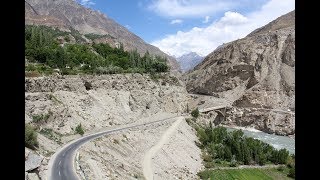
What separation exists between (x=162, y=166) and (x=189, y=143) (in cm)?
1763

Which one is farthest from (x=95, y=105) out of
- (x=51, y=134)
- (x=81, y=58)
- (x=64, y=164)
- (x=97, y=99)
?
(x=64, y=164)

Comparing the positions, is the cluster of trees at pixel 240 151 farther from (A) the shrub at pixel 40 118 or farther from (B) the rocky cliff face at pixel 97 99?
(A) the shrub at pixel 40 118

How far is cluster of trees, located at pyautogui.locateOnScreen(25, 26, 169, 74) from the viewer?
208ft

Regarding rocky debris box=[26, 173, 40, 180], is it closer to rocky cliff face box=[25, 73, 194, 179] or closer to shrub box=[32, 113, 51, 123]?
rocky cliff face box=[25, 73, 194, 179]

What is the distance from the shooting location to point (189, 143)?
60.0 meters

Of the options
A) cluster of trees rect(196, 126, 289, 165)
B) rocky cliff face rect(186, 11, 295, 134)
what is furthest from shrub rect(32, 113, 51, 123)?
rocky cliff face rect(186, 11, 295, 134)

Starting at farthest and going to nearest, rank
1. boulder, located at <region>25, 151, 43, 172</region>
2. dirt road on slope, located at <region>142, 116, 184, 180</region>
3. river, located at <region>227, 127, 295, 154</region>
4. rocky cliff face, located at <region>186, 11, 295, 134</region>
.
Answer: rocky cliff face, located at <region>186, 11, 295, 134</region> → river, located at <region>227, 127, 295, 154</region> → dirt road on slope, located at <region>142, 116, 184, 180</region> → boulder, located at <region>25, 151, 43, 172</region>

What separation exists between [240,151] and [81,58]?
1320 inches

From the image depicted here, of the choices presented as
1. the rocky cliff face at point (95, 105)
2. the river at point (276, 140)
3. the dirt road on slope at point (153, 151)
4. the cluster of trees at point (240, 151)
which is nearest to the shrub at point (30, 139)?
the rocky cliff face at point (95, 105)

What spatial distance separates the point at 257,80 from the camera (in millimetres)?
113938

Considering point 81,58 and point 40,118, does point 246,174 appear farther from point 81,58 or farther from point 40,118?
point 81,58

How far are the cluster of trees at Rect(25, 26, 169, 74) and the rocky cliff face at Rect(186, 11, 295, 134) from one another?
3501 cm
